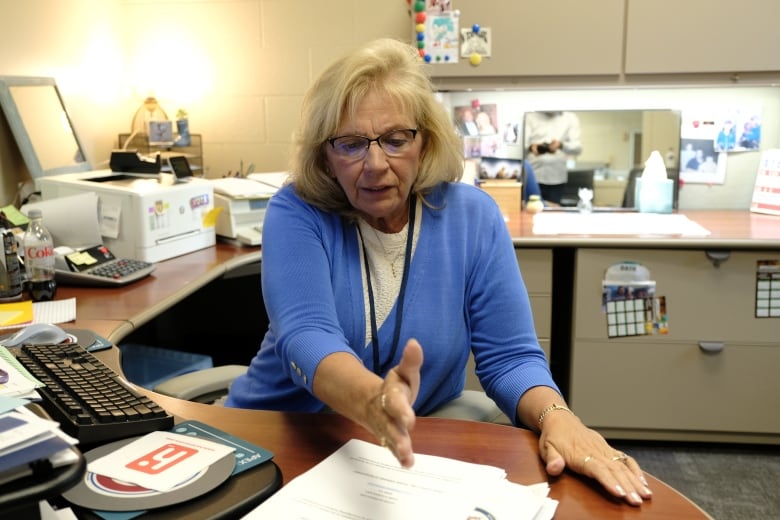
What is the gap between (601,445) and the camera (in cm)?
114

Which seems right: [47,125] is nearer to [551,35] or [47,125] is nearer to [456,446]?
[551,35]

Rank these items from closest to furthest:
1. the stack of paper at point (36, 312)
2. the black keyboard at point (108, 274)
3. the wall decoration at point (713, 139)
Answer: the stack of paper at point (36, 312), the black keyboard at point (108, 274), the wall decoration at point (713, 139)

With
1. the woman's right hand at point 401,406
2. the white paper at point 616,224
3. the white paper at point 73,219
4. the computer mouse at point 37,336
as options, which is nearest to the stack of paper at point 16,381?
the computer mouse at point 37,336

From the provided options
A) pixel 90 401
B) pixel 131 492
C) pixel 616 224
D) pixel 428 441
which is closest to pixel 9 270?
pixel 90 401

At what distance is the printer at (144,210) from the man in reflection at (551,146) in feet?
4.95

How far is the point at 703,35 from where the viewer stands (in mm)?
2912

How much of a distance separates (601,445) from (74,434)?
0.78 metres

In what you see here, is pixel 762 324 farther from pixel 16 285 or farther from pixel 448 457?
pixel 16 285

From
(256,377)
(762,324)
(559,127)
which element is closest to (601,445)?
(256,377)

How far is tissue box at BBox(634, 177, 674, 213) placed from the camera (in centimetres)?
330

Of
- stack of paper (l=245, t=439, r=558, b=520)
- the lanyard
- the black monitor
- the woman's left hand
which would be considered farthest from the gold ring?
the black monitor

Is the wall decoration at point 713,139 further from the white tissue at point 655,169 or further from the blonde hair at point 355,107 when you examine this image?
the blonde hair at point 355,107

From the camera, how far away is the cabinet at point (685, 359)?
9.21ft

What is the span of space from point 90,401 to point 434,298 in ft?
2.20
